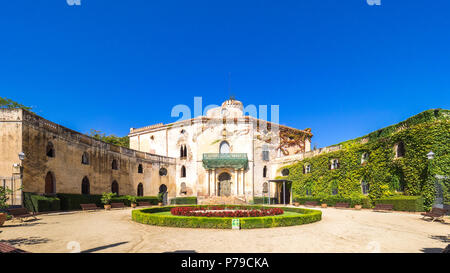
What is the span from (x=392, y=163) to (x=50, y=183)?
28.6 m

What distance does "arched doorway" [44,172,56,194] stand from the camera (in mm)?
21797

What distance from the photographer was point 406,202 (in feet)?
68.2

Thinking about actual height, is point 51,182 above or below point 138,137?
below

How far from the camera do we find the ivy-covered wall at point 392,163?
20.0 metres

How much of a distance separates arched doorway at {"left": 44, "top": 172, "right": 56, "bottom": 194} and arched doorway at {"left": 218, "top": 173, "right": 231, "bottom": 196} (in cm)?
2113

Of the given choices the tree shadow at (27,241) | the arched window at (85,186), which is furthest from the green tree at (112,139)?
the tree shadow at (27,241)

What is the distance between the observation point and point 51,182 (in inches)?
881

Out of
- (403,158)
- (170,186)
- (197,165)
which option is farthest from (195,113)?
(403,158)

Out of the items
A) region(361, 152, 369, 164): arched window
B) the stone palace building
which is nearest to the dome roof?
the stone palace building

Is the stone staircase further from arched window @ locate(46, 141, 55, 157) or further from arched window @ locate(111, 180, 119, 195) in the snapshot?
arched window @ locate(46, 141, 55, 157)

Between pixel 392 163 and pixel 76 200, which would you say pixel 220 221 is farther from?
pixel 392 163
